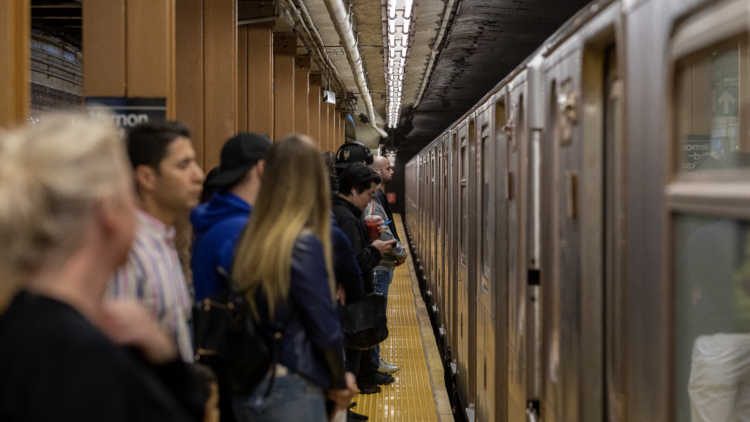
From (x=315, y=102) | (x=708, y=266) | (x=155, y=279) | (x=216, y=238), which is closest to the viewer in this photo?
(x=708, y=266)

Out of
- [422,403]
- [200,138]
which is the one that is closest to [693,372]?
[422,403]

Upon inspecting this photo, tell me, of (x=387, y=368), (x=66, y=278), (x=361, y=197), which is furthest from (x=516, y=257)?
(x=387, y=368)

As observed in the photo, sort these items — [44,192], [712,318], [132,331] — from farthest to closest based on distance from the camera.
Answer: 1. [712,318]
2. [132,331]
3. [44,192]

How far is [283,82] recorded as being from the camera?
7711 millimetres

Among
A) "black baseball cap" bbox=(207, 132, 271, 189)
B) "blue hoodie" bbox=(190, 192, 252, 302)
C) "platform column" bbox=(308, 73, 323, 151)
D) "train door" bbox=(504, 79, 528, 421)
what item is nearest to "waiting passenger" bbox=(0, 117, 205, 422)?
"blue hoodie" bbox=(190, 192, 252, 302)

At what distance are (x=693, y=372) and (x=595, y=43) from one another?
0.79 metres

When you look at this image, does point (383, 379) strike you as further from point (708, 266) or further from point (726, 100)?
point (708, 266)

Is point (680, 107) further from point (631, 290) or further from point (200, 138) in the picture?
point (200, 138)

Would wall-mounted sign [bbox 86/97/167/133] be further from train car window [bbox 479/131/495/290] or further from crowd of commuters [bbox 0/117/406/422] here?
train car window [bbox 479/131/495/290]

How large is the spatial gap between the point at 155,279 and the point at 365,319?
4.79 ft

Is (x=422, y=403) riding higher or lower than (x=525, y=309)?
lower

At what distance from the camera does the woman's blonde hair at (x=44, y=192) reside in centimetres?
76

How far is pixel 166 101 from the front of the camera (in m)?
2.90

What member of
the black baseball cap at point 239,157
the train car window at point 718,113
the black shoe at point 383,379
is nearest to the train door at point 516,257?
the train car window at point 718,113
